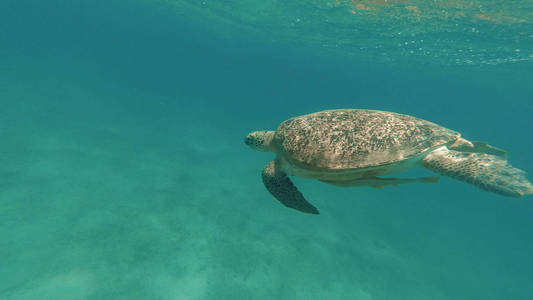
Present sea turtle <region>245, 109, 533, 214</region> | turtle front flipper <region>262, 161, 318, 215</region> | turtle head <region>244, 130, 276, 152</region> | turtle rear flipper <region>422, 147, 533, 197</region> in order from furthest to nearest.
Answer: turtle head <region>244, 130, 276, 152</region> < turtle front flipper <region>262, 161, 318, 215</region> < sea turtle <region>245, 109, 533, 214</region> < turtle rear flipper <region>422, 147, 533, 197</region>

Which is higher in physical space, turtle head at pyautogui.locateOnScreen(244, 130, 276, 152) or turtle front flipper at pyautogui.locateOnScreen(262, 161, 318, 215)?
turtle head at pyautogui.locateOnScreen(244, 130, 276, 152)

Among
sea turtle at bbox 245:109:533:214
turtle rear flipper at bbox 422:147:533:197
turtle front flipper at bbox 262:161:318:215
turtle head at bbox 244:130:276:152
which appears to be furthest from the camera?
turtle head at bbox 244:130:276:152

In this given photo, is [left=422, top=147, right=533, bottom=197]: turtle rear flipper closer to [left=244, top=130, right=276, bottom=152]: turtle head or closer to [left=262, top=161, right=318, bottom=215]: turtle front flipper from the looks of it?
[left=262, top=161, right=318, bottom=215]: turtle front flipper

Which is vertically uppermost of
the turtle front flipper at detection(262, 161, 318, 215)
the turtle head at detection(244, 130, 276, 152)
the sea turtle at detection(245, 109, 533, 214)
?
the sea turtle at detection(245, 109, 533, 214)

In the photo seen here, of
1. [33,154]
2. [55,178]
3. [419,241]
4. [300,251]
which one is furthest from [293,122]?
[33,154]

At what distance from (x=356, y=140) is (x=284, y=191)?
56.2 inches

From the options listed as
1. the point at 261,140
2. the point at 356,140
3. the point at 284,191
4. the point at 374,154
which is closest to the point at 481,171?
the point at 374,154

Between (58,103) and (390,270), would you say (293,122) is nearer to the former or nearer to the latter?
(390,270)

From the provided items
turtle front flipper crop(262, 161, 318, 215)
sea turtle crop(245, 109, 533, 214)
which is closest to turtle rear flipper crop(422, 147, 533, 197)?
sea turtle crop(245, 109, 533, 214)

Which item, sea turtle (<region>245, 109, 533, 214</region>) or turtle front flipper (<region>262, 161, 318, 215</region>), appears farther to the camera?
turtle front flipper (<region>262, 161, 318, 215</region>)

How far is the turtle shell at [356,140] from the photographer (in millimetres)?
3045

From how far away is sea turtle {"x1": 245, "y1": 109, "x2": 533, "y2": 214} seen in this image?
2996mm

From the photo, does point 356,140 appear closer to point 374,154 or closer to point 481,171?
point 374,154

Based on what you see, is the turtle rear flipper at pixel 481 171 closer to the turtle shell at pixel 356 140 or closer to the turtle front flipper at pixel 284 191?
the turtle shell at pixel 356 140
